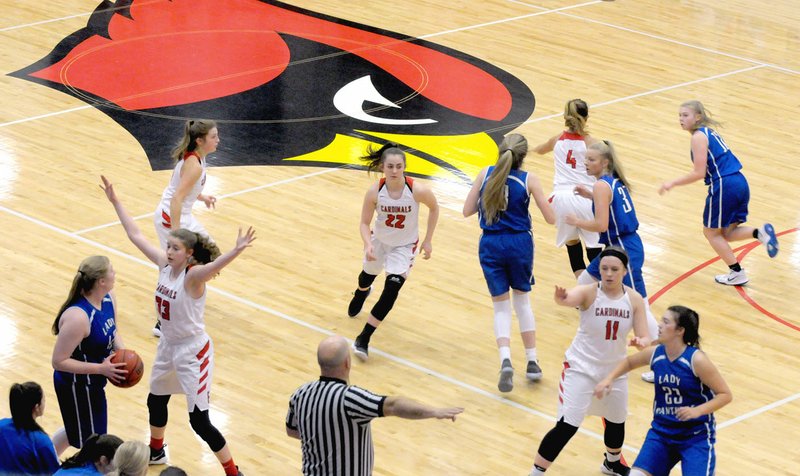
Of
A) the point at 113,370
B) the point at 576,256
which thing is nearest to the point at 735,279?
the point at 576,256

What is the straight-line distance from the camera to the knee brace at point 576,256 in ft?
36.4

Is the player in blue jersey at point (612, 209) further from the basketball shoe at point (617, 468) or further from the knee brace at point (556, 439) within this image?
the knee brace at point (556, 439)

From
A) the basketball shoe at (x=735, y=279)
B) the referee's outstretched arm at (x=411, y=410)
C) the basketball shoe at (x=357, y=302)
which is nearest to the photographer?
the referee's outstretched arm at (x=411, y=410)

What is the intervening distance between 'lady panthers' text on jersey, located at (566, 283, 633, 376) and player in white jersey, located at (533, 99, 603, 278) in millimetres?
2848

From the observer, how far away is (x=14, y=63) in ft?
56.7

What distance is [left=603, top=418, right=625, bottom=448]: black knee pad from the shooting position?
812 centimetres

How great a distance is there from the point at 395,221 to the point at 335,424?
4.04 metres

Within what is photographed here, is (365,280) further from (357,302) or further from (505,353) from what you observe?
(505,353)

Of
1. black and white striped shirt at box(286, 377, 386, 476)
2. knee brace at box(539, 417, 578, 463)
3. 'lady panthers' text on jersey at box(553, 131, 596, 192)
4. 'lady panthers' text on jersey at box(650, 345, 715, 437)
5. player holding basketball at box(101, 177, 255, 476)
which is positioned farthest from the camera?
'lady panthers' text on jersey at box(553, 131, 596, 192)

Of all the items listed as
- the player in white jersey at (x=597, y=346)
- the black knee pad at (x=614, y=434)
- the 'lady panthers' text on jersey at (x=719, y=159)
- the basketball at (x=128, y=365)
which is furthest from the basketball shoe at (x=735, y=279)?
the basketball at (x=128, y=365)

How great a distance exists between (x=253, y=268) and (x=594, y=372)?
15.0 feet

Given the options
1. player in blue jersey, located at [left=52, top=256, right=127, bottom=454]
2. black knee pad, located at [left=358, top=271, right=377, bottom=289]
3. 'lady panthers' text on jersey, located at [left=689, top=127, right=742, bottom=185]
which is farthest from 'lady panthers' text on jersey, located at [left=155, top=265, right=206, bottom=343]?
'lady panthers' text on jersey, located at [left=689, top=127, right=742, bottom=185]

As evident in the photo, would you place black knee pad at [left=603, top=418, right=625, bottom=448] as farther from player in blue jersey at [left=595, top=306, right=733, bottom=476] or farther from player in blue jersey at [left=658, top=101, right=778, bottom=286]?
player in blue jersey at [left=658, top=101, right=778, bottom=286]

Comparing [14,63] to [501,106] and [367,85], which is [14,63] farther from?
[501,106]
